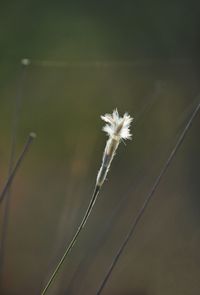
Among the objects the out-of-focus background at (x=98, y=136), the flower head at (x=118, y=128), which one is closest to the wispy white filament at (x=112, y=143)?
the flower head at (x=118, y=128)

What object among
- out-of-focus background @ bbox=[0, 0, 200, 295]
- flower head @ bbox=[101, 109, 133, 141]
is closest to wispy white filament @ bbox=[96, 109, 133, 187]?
flower head @ bbox=[101, 109, 133, 141]

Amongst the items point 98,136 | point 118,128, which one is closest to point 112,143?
point 118,128

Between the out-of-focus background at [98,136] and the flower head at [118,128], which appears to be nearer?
the flower head at [118,128]

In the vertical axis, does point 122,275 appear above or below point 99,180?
below

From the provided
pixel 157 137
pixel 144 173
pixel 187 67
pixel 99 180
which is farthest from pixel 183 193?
pixel 99 180

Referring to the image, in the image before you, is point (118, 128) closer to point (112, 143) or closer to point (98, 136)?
point (112, 143)

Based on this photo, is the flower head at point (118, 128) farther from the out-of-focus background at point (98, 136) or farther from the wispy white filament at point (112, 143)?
the out-of-focus background at point (98, 136)

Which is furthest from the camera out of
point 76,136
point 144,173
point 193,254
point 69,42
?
point 69,42

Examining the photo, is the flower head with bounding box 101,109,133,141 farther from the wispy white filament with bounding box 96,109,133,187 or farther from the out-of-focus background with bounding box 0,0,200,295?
the out-of-focus background with bounding box 0,0,200,295

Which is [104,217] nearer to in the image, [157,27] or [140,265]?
[140,265]
